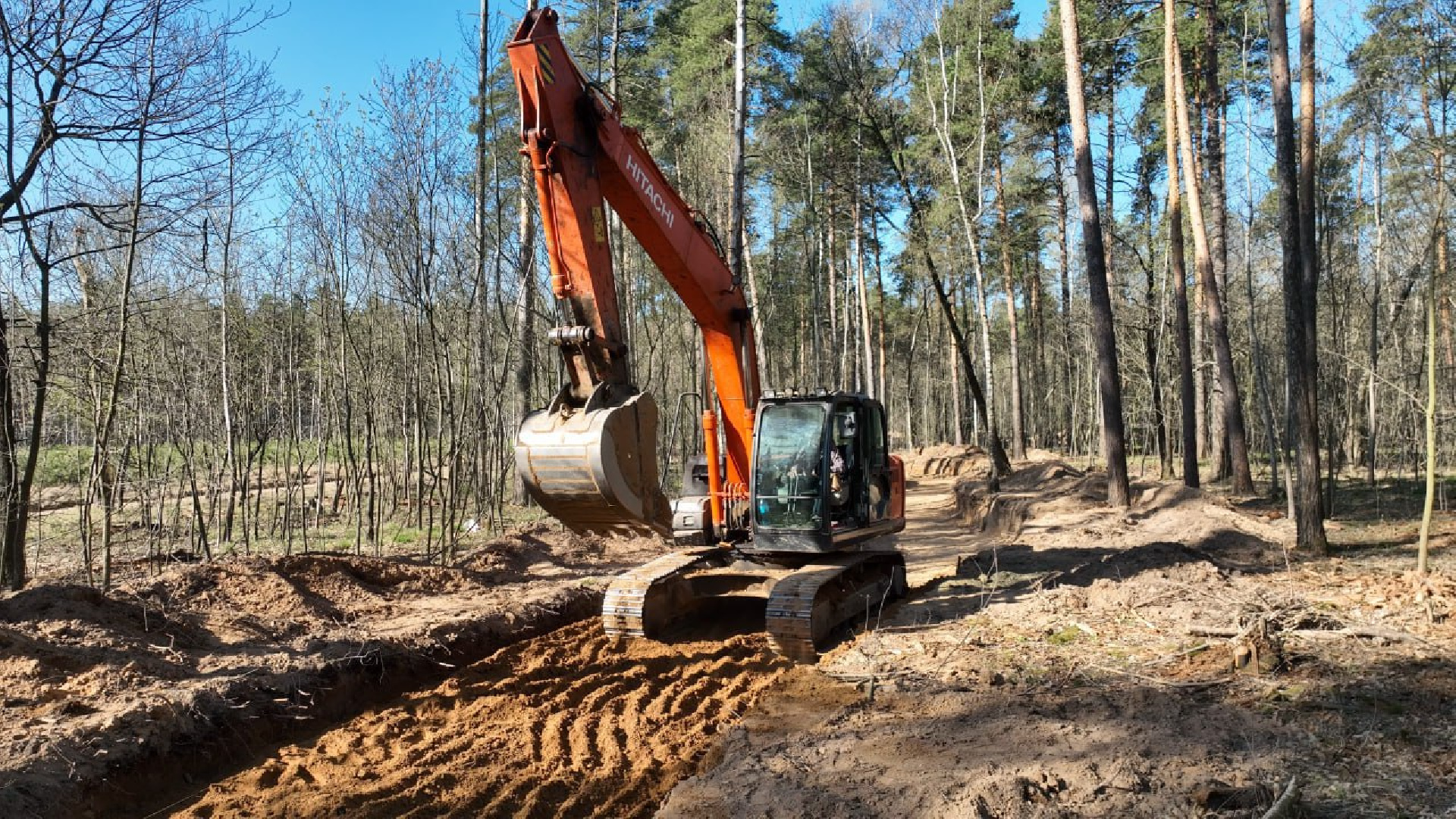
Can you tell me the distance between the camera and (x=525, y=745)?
5.68 m

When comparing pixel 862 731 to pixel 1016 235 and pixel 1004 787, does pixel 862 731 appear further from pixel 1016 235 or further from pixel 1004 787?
pixel 1016 235

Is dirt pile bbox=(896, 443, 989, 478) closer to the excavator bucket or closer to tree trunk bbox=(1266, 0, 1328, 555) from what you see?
tree trunk bbox=(1266, 0, 1328, 555)

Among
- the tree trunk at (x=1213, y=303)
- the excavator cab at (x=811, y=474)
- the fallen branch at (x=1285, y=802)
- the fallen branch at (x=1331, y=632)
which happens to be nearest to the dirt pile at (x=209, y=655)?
the excavator cab at (x=811, y=474)

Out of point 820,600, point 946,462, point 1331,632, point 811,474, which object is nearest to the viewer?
point 1331,632

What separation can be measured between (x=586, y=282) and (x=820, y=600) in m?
3.32

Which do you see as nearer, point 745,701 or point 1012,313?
point 745,701

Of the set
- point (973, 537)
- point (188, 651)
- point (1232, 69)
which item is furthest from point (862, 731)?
point (1232, 69)

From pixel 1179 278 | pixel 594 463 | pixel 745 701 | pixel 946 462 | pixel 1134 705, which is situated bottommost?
pixel 745 701

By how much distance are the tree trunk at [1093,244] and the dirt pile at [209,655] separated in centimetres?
835

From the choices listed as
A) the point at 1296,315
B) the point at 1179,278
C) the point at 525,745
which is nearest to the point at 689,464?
the point at 525,745

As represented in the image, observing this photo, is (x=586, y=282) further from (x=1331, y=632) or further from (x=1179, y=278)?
(x=1179, y=278)

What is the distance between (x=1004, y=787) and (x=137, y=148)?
9.49 m

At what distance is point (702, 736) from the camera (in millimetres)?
5793

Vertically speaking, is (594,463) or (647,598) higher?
(594,463)
